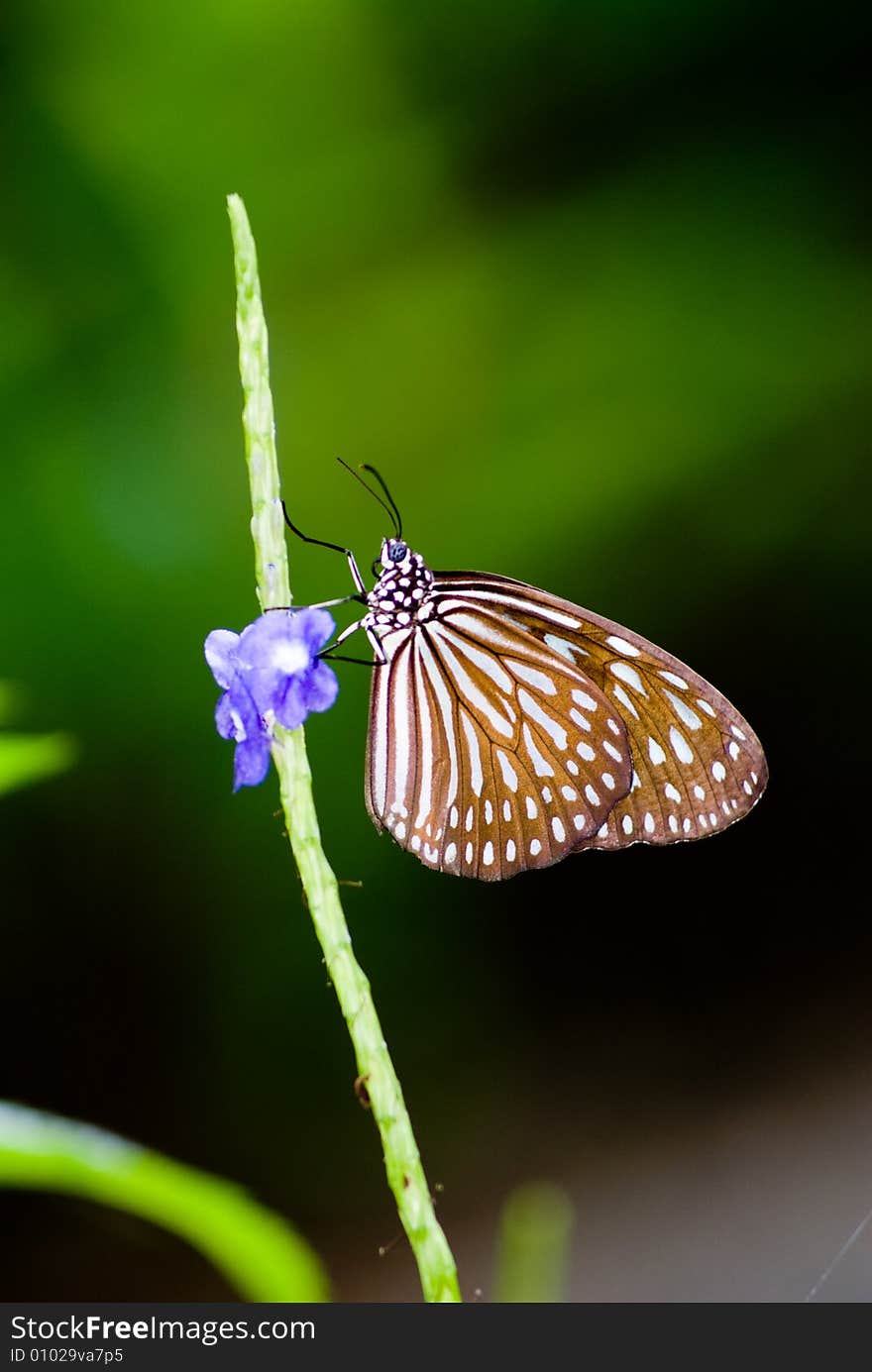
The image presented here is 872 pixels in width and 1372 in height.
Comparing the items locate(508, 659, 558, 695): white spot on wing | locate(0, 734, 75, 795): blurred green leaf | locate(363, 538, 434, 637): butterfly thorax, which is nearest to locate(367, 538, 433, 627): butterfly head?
locate(363, 538, 434, 637): butterfly thorax

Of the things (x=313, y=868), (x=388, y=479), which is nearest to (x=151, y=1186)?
(x=313, y=868)

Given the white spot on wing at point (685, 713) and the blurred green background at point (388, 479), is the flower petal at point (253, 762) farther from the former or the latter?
the blurred green background at point (388, 479)

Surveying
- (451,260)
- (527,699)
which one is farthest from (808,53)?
(527,699)

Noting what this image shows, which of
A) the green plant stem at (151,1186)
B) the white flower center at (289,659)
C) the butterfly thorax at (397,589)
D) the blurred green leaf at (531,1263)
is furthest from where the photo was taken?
the butterfly thorax at (397,589)

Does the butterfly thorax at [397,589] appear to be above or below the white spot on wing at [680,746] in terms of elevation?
above

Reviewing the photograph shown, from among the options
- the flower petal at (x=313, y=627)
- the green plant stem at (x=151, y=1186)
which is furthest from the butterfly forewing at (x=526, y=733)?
the green plant stem at (x=151, y=1186)

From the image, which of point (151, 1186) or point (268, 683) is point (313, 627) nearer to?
point (268, 683)

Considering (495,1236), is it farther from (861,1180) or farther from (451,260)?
(451,260)
